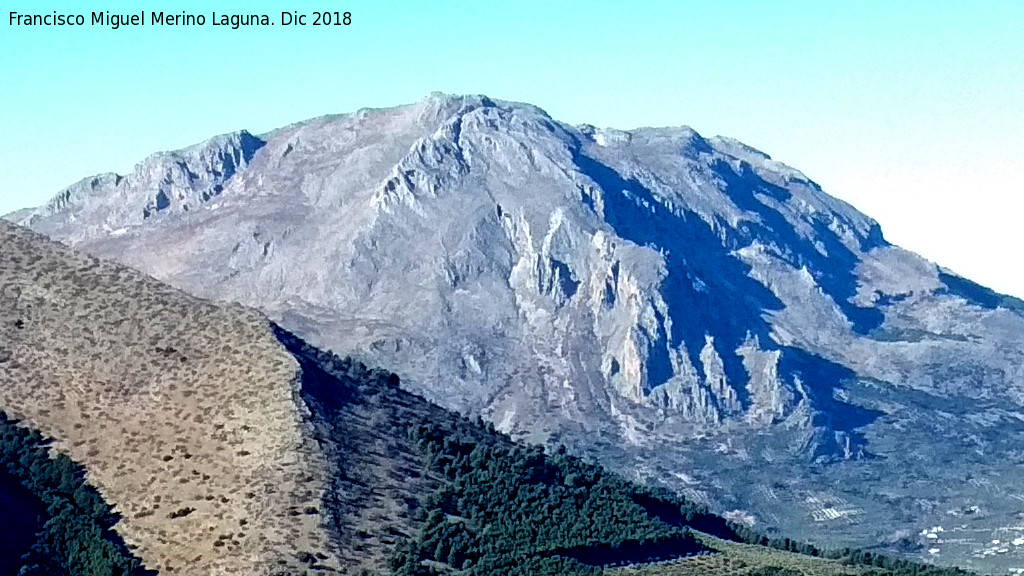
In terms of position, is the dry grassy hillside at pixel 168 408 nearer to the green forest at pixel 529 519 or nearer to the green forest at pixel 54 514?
the green forest at pixel 54 514

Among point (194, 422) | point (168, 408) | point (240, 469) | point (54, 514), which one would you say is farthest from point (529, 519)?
point (54, 514)

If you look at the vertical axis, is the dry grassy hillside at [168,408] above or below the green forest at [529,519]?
above

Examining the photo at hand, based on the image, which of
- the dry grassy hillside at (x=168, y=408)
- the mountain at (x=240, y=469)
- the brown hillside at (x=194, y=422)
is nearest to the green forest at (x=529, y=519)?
the mountain at (x=240, y=469)

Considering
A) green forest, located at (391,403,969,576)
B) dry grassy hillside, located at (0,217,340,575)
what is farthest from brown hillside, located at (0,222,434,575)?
green forest, located at (391,403,969,576)

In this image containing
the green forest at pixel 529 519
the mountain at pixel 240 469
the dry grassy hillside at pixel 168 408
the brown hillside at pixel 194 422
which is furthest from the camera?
the green forest at pixel 529 519

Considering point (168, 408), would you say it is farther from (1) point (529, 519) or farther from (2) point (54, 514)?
(1) point (529, 519)

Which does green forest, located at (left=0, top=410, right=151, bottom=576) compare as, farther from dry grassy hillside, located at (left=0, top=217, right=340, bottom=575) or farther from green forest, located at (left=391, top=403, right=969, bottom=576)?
green forest, located at (left=391, top=403, right=969, bottom=576)

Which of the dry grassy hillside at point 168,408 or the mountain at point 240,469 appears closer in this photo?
the dry grassy hillside at point 168,408
